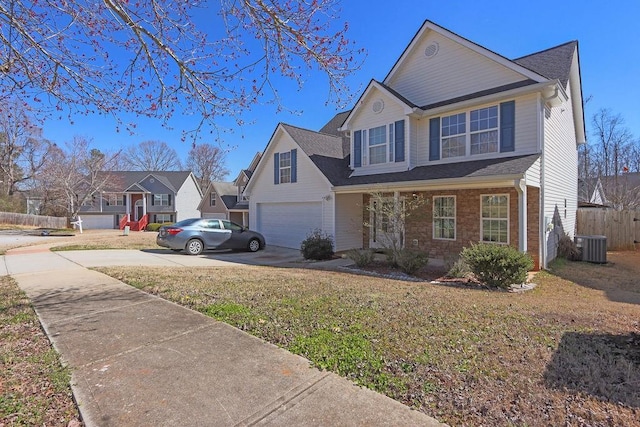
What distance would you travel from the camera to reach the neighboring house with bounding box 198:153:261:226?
99.3 ft

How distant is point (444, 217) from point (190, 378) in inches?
414

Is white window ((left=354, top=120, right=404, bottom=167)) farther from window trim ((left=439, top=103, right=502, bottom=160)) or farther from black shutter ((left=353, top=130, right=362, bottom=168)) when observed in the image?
window trim ((left=439, top=103, right=502, bottom=160))

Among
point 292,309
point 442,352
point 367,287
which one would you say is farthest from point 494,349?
point 367,287

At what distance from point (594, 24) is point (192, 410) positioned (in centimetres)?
1310

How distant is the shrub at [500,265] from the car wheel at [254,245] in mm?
9662

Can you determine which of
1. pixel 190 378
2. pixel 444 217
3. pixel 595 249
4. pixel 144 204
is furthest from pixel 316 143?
pixel 144 204

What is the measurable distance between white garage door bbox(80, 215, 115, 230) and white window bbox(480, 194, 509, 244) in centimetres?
4106

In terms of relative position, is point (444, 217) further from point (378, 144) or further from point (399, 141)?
point (378, 144)

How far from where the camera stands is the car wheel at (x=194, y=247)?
43.8ft

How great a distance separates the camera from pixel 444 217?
38.7 ft

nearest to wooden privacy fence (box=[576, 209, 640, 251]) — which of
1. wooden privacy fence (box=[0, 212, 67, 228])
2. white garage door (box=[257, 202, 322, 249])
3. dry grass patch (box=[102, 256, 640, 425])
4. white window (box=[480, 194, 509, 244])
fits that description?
white window (box=[480, 194, 509, 244])

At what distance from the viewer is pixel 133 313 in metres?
4.73

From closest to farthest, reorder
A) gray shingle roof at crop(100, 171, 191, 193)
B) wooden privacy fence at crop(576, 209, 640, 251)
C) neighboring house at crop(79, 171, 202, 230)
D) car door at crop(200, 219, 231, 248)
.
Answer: car door at crop(200, 219, 231, 248) → wooden privacy fence at crop(576, 209, 640, 251) → neighboring house at crop(79, 171, 202, 230) → gray shingle roof at crop(100, 171, 191, 193)

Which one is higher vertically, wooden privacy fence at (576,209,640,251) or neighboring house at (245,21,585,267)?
neighboring house at (245,21,585,267)
